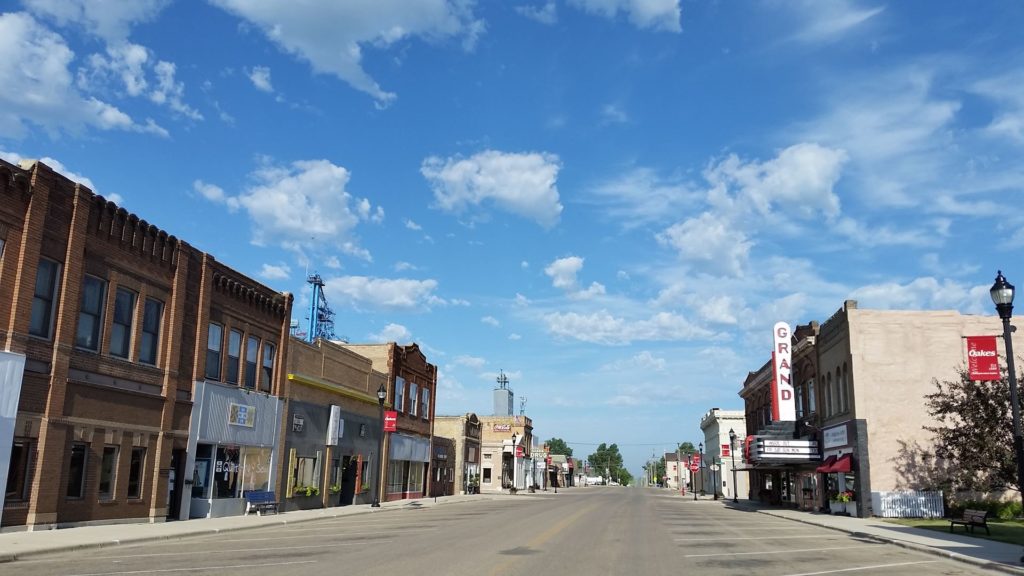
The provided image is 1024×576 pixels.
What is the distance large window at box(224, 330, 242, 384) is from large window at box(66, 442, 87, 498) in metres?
8.04

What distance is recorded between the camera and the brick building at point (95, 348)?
20.4 m

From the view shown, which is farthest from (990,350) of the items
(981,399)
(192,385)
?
(192,385)

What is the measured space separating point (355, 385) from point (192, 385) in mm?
14760

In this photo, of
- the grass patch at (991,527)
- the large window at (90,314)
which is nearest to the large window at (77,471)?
the large window at (90,314)

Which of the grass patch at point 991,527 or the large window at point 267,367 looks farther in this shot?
the large window at point 267,367

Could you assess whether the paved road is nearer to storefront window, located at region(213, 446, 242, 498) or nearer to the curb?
the curb

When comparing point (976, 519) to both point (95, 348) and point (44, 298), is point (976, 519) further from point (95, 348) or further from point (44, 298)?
point (44, 298)

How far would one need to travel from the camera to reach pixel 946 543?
21.6m

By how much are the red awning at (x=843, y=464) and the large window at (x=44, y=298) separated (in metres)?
34.9

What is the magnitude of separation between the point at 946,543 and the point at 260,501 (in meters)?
24.7

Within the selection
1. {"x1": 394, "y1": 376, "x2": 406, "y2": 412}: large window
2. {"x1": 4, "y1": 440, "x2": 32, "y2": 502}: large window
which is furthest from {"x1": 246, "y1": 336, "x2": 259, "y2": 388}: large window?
{"x1": 394, "y1": 376, "x2": 406, "y2": 412}: large window

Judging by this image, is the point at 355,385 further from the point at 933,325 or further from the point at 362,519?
the point at 933,325

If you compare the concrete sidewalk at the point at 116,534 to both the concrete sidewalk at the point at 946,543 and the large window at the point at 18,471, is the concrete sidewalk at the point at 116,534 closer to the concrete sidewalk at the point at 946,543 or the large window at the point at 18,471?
the large window at the point at 18,471

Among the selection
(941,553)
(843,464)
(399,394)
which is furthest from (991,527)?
(399,394)
